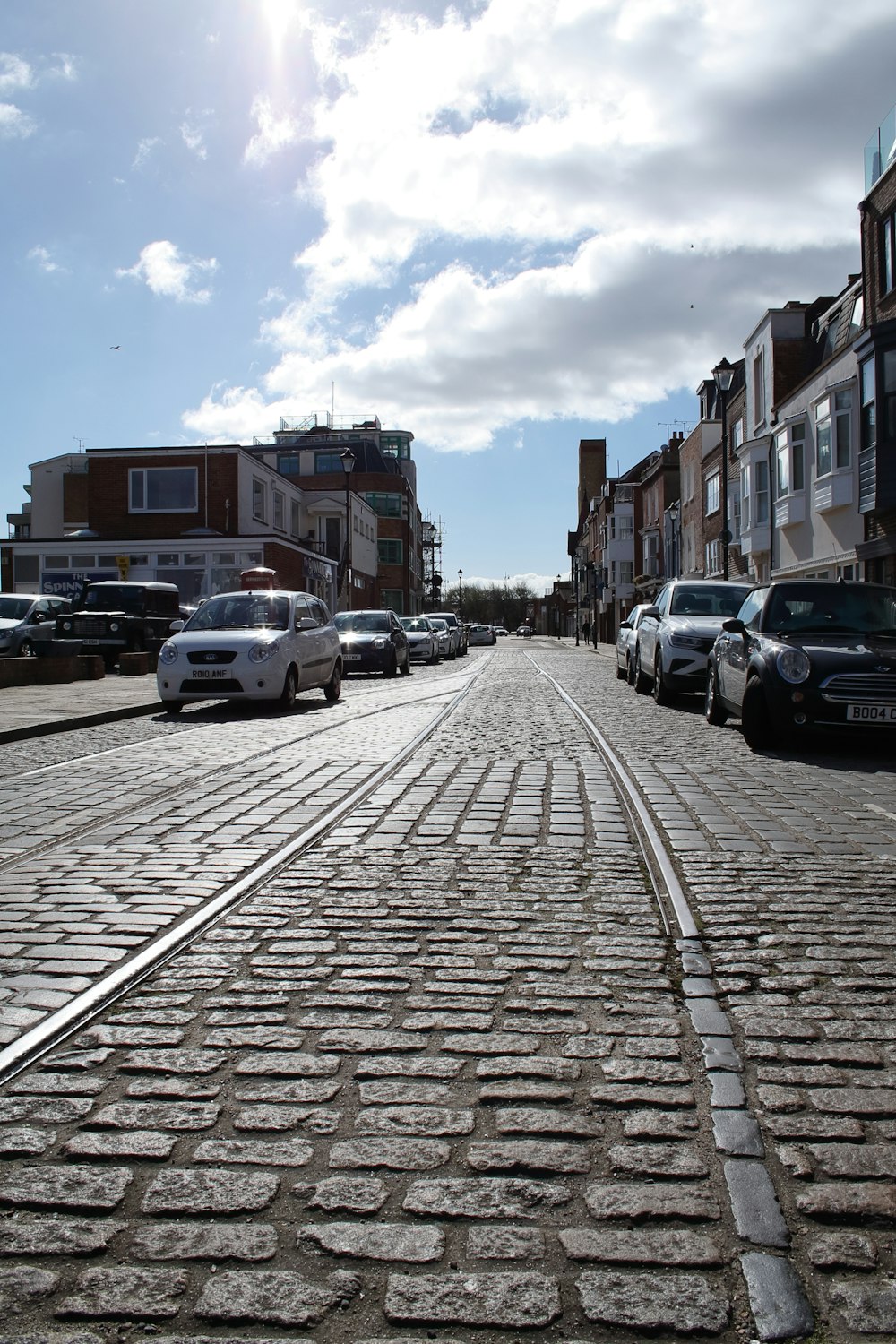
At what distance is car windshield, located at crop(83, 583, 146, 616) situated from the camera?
1003 inches

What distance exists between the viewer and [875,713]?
9891 mm

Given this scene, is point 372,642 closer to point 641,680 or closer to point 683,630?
point 641,680

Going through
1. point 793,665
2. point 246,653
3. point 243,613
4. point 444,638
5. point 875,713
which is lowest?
point 875,713

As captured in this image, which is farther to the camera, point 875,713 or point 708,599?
point 708,599

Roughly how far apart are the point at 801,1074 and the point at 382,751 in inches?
294

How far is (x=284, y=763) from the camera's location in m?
9.50

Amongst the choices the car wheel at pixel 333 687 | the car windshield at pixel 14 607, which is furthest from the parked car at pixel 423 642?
the car wheel at pixel 333 687

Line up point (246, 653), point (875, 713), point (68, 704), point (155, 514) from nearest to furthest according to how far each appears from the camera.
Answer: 1. point (875, 713)
2. point (246, 653)
3. point (68, 704)
4. point (155, 514)

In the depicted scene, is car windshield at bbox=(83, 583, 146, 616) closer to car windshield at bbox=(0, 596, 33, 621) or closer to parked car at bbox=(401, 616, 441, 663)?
car windshield at bbox=(0, 596, 33, 621)

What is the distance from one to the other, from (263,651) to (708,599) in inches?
Result: 265

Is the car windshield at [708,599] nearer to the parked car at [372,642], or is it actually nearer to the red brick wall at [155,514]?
the parked car at [372,642]

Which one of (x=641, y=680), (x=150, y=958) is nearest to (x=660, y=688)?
(x=641, y=680)

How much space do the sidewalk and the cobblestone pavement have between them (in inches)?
303

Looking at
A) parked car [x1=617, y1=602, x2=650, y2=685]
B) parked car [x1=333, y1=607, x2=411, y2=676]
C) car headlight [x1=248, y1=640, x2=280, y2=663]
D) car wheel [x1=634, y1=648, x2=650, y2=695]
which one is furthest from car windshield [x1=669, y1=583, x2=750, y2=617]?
parked car [x1=333, y1=607, x2=411, y2=676]
